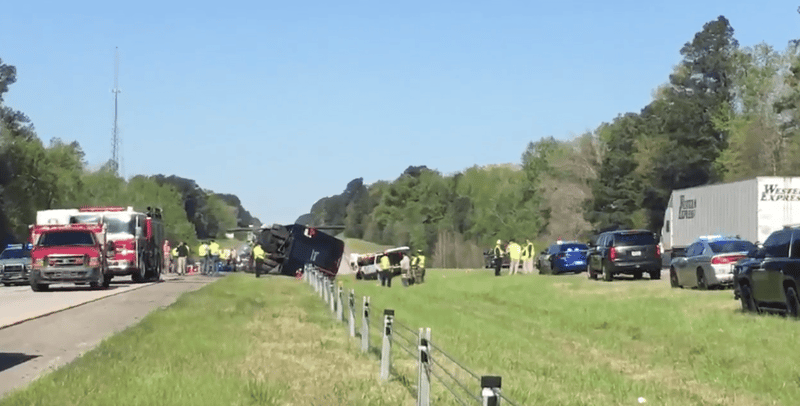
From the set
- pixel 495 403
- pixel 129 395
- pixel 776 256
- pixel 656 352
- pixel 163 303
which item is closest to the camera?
pixel 495 403

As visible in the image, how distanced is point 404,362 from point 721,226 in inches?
1249

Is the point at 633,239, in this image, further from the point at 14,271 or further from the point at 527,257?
the point at 14,271

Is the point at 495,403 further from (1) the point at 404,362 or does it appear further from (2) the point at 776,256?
(2) the point at 776,256

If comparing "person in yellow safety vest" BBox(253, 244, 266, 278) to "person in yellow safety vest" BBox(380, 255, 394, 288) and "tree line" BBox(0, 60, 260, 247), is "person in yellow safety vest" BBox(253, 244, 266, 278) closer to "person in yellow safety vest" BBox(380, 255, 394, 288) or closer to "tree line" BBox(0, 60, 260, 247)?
"person in yellow safety vest" BBox(380, 255, 394, 288)

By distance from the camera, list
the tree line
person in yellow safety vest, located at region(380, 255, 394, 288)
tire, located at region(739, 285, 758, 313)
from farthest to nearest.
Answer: the tree line, person in yellow safety vest, located at region(380, 255, 394, 288), tire, located at region(739, 285, 758, 313)

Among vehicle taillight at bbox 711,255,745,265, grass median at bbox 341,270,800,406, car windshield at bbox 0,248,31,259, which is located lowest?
grass median at bbox 341,270,800,406

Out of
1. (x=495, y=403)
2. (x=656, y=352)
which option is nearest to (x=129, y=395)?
(x=495, y=403)

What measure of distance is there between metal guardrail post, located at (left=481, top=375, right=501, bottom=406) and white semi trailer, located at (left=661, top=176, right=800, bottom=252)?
37.9 metres

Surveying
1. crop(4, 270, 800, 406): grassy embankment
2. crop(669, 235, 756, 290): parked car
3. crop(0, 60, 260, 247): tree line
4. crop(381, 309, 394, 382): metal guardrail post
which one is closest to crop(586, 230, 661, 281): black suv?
crop(669, 235, 756, 290): parked car

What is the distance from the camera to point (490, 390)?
24.9 ft

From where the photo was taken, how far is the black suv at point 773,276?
2389 cm

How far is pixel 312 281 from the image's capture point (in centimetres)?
4694

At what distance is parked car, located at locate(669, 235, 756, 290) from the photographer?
34.2m

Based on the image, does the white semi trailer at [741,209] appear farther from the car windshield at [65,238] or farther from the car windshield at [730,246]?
the car windshield at [65,238]
